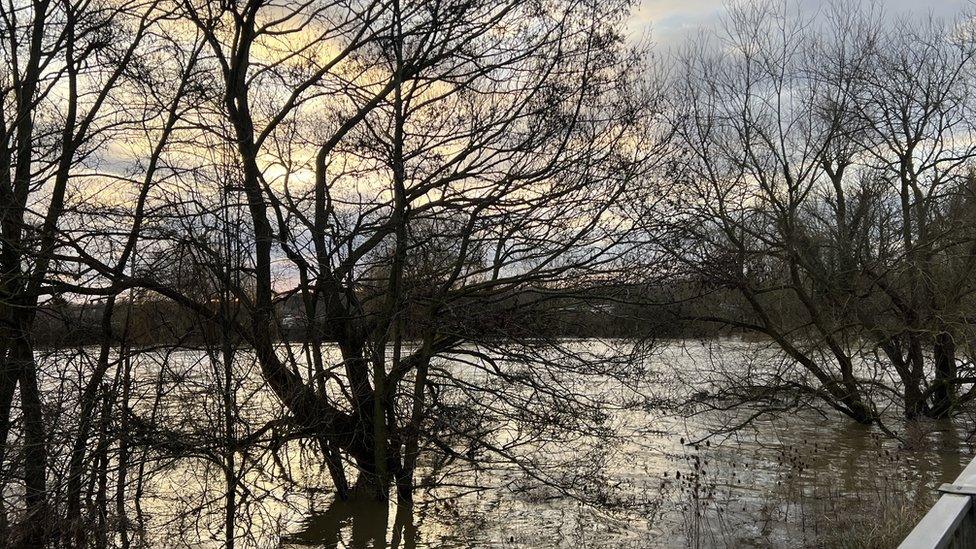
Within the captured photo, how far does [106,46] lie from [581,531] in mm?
9110

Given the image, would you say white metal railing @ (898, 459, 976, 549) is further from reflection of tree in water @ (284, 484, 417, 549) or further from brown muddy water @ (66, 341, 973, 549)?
reflection of tree in water @ (284, 484, 417, 549)

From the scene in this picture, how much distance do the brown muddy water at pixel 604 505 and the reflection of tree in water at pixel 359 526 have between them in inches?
1.0

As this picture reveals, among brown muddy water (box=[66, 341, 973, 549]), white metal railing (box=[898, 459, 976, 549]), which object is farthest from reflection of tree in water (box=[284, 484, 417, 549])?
white metal railing (box=[898, 459, 976, 549])

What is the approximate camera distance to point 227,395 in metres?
7.71

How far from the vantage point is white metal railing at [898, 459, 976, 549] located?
269cm

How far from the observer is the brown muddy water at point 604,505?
9477mm

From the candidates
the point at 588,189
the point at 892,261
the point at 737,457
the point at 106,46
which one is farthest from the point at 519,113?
the point at 892,261

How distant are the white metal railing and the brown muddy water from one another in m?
5.57

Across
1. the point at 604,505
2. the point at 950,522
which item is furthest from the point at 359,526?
the point at 950,522

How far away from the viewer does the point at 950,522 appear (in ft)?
9.46

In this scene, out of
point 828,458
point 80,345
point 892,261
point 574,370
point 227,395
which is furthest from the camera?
point 892,261

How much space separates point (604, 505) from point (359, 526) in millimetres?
3372

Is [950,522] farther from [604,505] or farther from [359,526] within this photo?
[359,526]

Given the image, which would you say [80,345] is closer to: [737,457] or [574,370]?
[574,370]
